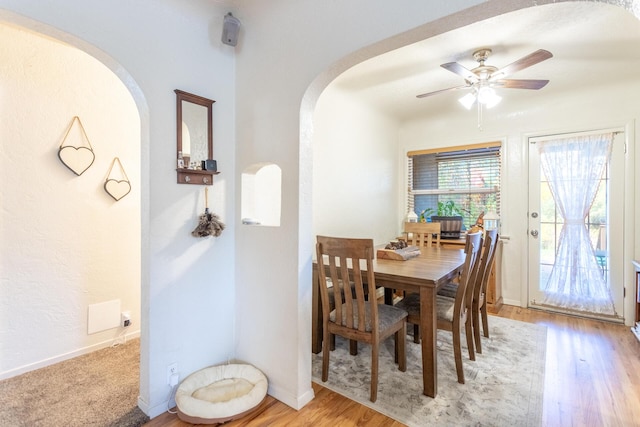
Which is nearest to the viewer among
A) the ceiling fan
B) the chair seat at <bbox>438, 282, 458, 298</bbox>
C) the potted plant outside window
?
the ceiling fan

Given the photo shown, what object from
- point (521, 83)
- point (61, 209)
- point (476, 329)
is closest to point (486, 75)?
point (521, 83)

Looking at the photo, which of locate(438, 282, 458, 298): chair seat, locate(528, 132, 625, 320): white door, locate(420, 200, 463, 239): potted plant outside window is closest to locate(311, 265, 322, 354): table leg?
locate(438, 282, 458, 298): chair seat

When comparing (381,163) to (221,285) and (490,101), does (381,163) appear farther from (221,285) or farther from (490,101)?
(221,285)

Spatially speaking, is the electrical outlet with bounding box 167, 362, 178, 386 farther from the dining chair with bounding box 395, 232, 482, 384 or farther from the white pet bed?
the dining chair with bounding box 395, 232, 482, 384

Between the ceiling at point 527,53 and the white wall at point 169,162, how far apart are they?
1.40 m

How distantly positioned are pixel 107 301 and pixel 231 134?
171cm

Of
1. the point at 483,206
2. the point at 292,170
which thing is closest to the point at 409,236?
the point at 483,206

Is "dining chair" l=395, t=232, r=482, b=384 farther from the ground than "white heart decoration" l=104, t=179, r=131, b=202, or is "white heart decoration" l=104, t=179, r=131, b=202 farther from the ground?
"white heart decoration" l=104, t=179, r=131, b=202

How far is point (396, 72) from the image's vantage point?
2844 mm

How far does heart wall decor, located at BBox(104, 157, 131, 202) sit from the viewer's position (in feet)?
8.07

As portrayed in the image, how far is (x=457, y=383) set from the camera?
2037mm

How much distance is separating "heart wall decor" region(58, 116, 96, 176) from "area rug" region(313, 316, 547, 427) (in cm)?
232

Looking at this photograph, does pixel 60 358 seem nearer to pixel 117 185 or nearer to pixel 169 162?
pixel 117 185

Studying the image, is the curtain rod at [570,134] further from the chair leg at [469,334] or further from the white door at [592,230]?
the chair leg at [469,334]
